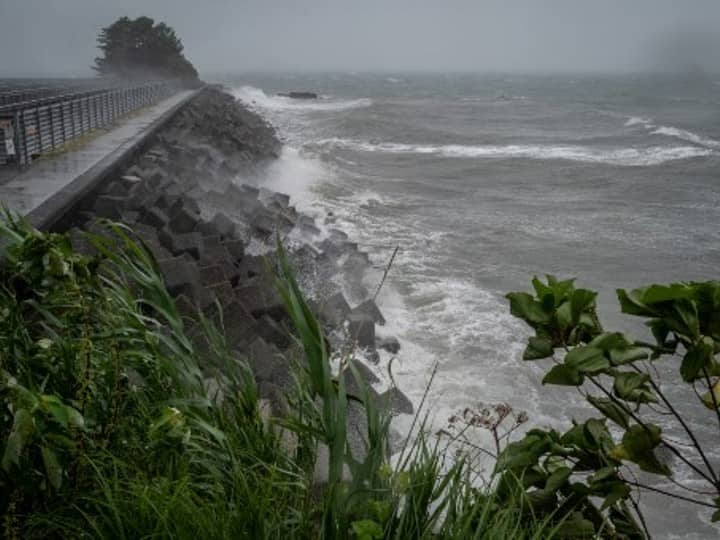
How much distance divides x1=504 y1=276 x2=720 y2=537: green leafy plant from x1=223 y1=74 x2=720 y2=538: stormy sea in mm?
524

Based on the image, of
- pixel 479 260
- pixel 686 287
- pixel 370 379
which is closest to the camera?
pixel 686 287

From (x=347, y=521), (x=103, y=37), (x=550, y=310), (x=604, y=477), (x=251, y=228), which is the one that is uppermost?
(x=103, y=37)

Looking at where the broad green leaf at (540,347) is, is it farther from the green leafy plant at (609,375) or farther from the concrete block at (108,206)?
the concrete block at (108,206)

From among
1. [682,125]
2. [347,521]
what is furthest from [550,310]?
[682,125]

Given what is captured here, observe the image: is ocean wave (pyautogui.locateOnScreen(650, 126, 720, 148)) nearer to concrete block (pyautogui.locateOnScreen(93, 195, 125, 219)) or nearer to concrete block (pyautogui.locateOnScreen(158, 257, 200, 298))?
concrete block (pyautogui.locateOnScreen(93, 195, 125, 219))

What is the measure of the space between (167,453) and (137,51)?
50817 millimetres

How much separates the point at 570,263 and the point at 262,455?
812cm

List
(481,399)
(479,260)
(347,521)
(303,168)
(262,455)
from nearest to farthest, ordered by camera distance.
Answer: (347,521) < (262,455) < (481,399) < (479,260) < (303,168)

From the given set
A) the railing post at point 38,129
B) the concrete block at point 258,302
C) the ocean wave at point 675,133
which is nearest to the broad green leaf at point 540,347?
the concrete block at point 258,302

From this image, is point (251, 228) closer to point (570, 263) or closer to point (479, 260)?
point (479, 260)

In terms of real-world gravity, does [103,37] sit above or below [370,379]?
above

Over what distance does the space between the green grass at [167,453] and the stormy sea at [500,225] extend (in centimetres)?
41

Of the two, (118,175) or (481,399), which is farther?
(118,175)

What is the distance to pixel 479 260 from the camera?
9539 mm
